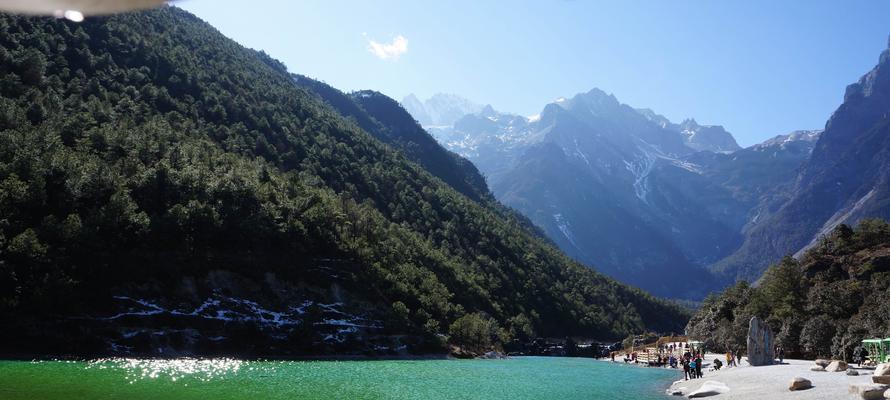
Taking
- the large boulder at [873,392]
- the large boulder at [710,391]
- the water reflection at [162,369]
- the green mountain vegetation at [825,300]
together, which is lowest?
the water reflection at [162,369]

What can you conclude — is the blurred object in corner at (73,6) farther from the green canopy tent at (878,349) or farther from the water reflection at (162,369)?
the green canopy tent at (878,349)

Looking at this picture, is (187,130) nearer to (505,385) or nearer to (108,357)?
(108,357)

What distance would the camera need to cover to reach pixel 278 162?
153250 mm

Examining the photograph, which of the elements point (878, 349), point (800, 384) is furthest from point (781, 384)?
point (878, 349)

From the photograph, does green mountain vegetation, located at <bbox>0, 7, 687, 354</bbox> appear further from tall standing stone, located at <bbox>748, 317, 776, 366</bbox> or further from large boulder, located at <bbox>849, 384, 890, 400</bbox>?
tall standing stone, located at <bbox>748, 317, 776, 366</bbox>

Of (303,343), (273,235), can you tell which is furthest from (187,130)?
(303,343)

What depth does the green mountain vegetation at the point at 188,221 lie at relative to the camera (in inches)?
2916

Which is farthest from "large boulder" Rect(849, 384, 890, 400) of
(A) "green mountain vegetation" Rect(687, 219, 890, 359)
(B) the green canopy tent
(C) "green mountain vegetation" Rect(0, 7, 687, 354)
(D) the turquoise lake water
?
(C) "green mountain vegetation" Rect(0, 7, 687, 354)

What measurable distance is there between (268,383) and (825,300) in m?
70.1

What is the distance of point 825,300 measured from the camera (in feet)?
252

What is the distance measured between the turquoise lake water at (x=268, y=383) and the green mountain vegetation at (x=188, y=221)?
1853cm

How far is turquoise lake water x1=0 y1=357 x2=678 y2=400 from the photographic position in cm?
3622

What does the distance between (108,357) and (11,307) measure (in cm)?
1164

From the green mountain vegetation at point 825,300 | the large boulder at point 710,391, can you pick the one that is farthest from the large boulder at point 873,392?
the green mountain vegetation at point 825,300
